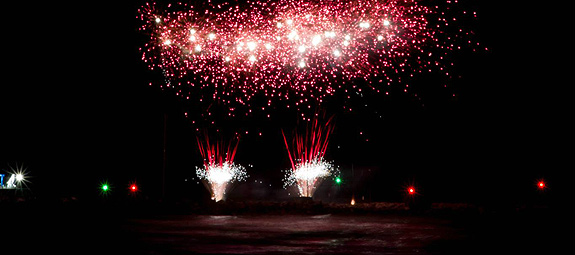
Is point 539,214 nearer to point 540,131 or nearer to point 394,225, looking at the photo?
point 394,225

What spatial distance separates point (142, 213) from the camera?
24062 mm

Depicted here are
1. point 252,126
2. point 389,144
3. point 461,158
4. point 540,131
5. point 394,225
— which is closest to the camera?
point 394,225

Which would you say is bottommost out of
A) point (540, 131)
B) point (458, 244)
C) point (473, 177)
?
point (458, 244)

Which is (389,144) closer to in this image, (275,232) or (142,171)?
(142,171)

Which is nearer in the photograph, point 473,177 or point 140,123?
point 473,177

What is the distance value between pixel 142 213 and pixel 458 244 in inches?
557

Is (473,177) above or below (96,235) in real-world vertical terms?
above

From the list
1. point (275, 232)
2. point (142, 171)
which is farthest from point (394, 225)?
point (142, 171)

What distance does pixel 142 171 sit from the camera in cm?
5400

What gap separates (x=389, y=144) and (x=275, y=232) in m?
32.7

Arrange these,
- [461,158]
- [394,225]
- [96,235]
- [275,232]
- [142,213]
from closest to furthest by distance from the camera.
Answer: [96,235] → [275,232] → [394,225] → [142,213] → [461,158]

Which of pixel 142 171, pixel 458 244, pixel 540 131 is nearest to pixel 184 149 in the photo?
pixel 142 171

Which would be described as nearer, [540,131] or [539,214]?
[539,214]

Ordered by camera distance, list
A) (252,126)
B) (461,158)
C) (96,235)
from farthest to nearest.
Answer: (252,126) < (461,158) < (96,235)
